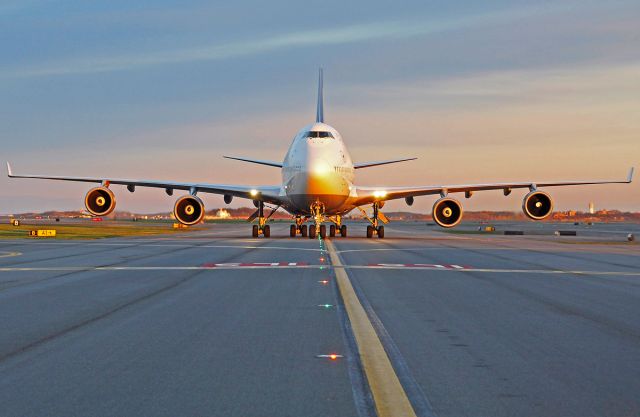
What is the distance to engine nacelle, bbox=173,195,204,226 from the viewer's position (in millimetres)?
38906

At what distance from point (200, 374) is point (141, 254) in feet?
61.4

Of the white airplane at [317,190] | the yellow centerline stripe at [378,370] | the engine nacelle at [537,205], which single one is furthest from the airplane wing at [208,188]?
the yellow centerline stripe at [378,370]

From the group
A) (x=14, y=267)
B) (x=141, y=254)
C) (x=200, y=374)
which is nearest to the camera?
(x=200, y=374)

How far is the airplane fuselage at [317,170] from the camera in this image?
3634cm

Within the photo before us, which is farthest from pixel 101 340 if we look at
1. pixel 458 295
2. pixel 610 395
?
pixel 458 295

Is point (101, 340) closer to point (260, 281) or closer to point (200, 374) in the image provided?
point (200, 374)

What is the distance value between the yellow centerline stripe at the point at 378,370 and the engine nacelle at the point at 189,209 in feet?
92.7

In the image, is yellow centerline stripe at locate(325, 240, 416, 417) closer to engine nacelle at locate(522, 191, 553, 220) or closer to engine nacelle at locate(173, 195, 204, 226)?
engine nacelle at locate(173, 195, 204, 226)

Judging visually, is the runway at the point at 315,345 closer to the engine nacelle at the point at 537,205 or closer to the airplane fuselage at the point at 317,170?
the airplane fuselage at the point at 317,170

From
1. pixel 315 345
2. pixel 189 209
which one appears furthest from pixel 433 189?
pixel 315 345

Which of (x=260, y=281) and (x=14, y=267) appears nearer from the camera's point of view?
(x=260, y=281)

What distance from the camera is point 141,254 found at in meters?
24.7

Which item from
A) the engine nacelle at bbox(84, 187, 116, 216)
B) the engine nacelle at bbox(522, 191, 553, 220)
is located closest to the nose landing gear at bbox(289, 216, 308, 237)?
the engine nacelle at bbox(84, 187, 116, 216)

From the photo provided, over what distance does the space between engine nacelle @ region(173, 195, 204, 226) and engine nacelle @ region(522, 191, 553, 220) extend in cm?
1610
